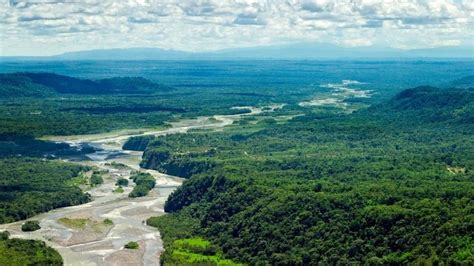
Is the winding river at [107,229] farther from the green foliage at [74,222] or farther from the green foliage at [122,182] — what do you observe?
the green foliage at [122,182]

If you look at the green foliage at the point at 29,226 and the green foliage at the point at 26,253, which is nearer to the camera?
the green foliage at the point at 26,253

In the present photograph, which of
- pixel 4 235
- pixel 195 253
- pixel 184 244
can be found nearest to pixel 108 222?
pixel 4 235

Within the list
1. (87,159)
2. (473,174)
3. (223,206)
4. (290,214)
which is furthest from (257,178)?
(87,159)

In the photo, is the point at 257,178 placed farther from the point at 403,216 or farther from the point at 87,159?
the point at 87,159

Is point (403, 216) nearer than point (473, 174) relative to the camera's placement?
Yes

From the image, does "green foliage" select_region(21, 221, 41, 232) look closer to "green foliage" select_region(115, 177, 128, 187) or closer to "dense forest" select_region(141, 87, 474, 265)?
"dense forest" select_region(141, 87, 474, 265)

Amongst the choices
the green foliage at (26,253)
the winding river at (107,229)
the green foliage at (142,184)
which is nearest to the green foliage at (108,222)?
the winding river at (107,229)

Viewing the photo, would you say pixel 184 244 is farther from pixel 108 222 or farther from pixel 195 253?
pixel 108 222
